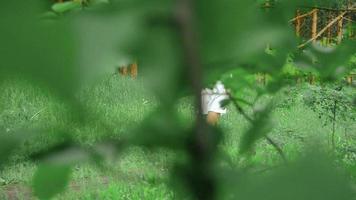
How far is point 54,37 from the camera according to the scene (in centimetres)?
19

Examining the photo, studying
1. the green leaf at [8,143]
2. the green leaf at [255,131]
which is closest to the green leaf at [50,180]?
the green leaf at [8,143]

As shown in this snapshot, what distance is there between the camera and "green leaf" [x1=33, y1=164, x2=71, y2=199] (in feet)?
0.95

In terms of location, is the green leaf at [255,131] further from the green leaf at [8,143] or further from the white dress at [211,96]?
the green leaf at [8,143]

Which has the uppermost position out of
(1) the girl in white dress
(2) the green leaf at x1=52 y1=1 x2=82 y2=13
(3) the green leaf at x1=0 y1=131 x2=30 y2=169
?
(2) the green leaf at x1=52 y1=1 x2=82 y2=13

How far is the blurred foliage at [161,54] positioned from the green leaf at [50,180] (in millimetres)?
37

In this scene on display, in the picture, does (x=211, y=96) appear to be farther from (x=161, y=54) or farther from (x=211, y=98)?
(x=161, y=54)

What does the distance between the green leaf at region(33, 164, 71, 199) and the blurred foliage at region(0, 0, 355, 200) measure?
4 centimetres

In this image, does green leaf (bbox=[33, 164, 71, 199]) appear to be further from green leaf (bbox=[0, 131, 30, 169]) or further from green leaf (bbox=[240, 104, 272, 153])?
green leaf (bbox=[240, 104, 272, 153])

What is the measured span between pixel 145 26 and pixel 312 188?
83 mm

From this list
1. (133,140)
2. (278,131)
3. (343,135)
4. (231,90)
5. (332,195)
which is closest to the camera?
(332,195)

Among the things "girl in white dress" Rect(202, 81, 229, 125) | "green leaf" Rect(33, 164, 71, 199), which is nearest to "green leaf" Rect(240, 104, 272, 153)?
"girl in white dress" Rect(202, 81, 229, 125)

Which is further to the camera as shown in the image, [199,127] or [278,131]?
[278,131]

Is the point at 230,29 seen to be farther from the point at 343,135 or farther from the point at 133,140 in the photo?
the point at 343,135

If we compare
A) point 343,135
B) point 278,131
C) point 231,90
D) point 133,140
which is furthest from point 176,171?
point 343,135
